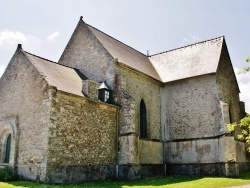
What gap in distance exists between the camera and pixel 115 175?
1948 cm

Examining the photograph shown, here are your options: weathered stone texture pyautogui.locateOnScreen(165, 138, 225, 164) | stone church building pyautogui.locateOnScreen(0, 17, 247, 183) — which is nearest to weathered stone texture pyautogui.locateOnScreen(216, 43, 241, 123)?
stone church building pyautogui.locateOnScreen(0, 17, 247, 183)

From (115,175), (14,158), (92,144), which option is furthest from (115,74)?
(14,158)

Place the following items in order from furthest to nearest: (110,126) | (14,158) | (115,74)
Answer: (115,74) < (110,126) < (14,158)

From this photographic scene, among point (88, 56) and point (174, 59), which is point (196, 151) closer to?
point (174, 59)

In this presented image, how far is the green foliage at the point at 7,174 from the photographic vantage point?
647 inches

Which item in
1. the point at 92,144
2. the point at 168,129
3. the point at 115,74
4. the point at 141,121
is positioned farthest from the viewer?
the point at 168,129

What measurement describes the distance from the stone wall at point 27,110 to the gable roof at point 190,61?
1210cm

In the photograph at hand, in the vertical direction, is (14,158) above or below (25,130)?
below

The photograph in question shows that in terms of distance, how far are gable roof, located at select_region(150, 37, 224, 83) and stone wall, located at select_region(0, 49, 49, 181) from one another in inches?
476

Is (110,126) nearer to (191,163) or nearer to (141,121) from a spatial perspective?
(141,121)

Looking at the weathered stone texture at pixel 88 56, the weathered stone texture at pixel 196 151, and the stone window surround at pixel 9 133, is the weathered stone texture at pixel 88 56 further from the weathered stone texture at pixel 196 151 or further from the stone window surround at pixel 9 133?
the weathered stone texture at pixel 196 151

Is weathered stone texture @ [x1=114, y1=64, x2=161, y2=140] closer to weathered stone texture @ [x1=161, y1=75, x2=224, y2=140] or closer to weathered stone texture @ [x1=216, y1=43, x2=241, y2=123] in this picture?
weathered stone texture @ [x1=161, y1=75, x2=224, y2=140]

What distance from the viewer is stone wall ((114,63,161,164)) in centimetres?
1941

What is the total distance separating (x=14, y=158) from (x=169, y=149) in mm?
12305
